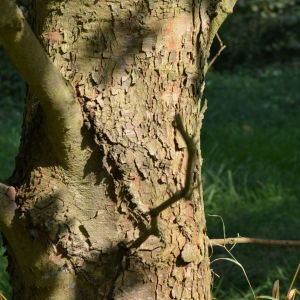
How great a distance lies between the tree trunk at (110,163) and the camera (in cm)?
172

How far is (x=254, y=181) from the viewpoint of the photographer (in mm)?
5836

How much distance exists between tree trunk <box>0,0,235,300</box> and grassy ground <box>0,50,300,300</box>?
90cm

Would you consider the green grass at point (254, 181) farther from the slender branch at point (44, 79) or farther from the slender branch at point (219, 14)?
the slender branch at point (44, 79)

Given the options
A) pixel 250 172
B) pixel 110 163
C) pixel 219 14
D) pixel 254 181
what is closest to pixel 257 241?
pixel 110 163

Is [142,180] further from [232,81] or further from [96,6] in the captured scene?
[232,81]

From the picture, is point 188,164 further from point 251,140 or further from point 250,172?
point 251,140

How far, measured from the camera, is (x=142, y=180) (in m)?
1.74

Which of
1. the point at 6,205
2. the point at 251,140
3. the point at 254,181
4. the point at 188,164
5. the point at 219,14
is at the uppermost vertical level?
the point at 219,14

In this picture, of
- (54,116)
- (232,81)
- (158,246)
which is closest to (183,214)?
(158,246)

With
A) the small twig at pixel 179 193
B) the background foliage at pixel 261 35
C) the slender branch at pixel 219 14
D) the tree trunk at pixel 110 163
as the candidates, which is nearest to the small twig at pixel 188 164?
the small twig at pixel 179 193

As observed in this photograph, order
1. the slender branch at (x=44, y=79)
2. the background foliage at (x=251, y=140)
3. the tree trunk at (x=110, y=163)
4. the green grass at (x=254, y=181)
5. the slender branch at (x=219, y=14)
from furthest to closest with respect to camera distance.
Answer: the background foliage at (x=251, y=140), the green grass at (x=254, y=181), the slender branch at (x=219, y=14), the tree trunk at (x=110, y=163), the slender branch at (x=44, y=79)

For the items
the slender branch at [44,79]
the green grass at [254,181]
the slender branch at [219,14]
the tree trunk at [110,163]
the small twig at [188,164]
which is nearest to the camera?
the small twig at [188,164]

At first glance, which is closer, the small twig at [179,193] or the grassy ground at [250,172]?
the small twig at [179,193]

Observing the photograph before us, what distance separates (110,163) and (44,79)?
287 millimetres
